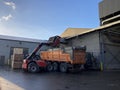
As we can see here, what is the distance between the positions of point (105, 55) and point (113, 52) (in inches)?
61.2

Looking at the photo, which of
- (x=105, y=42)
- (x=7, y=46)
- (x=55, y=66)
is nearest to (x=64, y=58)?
(x=55, y=66)

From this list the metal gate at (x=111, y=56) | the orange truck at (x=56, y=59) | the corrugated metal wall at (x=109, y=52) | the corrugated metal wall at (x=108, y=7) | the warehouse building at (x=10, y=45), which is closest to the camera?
the orange truck at (x=56, y=59)

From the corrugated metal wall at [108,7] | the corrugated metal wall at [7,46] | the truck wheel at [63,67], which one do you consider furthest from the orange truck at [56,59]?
the corrugated metal wall at [108,7]

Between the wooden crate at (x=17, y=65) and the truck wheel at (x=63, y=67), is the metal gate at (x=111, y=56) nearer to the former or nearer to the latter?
the truck wheel at (x=63, y=67)

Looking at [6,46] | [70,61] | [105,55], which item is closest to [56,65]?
[70,61]

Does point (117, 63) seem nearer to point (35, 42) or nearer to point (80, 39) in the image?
point (80, 39)

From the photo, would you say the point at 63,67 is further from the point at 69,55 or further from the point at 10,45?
the point at 10,45

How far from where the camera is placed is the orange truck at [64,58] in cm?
1633

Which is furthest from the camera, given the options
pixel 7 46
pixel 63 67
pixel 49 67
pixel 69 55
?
pixel 7 46

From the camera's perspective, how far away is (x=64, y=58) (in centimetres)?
1705

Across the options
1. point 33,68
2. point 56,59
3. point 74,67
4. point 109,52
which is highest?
point 109,52

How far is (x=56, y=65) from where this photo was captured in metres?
18.2

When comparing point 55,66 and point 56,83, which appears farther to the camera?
point 55,66

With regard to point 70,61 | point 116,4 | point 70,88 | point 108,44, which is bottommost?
point 70,88
